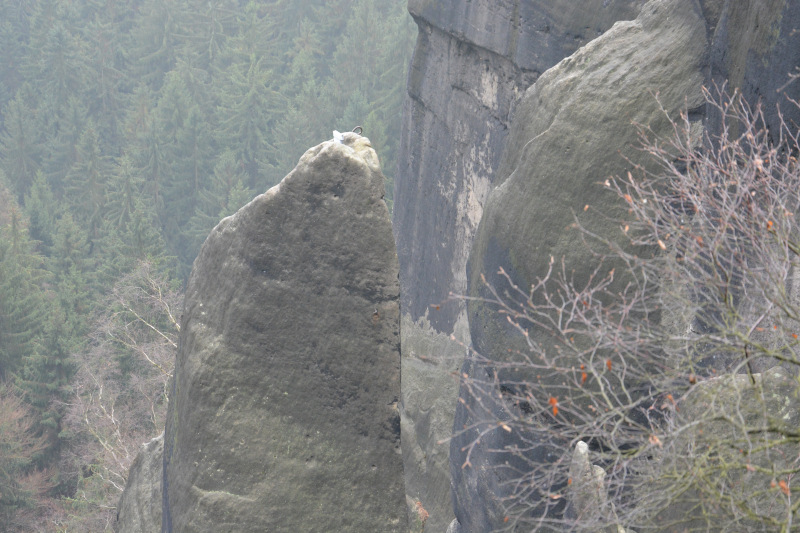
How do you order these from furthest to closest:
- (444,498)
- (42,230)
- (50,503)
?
1. (42,230)
2. (50,503)
3. (444,498)

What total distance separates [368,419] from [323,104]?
31704 mm

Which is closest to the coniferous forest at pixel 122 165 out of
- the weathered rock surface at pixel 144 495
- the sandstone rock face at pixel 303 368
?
the weathered rock surface at pixel 144 495

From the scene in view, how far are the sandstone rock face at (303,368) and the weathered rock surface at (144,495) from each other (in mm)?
2369

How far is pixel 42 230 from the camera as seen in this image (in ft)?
107

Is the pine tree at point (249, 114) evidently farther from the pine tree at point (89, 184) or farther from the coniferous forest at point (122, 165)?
the pine tree at point (89, 184)

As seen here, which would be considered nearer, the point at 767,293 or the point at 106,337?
the point at 767,293

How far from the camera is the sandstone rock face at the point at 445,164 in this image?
35.3 feet

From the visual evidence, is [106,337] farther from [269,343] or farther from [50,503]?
[269,343]

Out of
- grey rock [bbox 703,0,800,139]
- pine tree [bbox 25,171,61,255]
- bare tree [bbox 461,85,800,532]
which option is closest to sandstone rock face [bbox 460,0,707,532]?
grey rock [bbox 703,0,800,139]

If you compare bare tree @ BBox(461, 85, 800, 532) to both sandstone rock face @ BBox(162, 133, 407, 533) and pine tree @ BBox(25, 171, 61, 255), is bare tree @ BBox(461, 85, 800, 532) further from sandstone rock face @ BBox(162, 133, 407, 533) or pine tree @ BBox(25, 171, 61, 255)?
pine tree @ BBox(25, 171, 61, 255)

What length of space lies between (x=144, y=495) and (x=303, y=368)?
3.37 meters

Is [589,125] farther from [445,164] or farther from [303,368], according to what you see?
[445,164]

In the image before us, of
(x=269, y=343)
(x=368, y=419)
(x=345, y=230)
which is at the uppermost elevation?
(x=345, y=230)

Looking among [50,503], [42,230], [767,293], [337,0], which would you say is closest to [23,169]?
[42,230]
